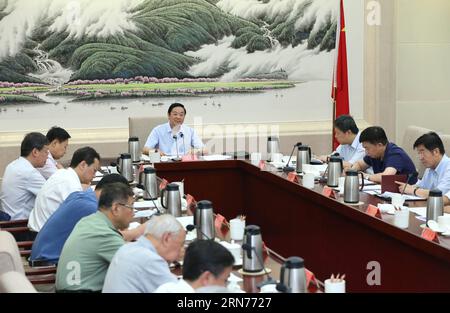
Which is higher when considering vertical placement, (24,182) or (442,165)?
(442,165)

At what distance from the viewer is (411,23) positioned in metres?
8.29

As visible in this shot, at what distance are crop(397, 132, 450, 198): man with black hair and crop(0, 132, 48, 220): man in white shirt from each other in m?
2.32

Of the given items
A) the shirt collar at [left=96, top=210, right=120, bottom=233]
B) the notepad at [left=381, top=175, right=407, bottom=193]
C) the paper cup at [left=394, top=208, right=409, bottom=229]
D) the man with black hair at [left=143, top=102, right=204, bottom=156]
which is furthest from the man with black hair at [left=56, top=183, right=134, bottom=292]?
the man with black hair at [left=143, top=102, right=204, bottom=156]

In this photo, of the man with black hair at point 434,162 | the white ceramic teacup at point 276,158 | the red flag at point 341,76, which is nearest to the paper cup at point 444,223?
the man with black hair at point 434,162

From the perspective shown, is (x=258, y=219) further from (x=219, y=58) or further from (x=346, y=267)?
(x=219, y=58)

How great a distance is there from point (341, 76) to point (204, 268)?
558cm

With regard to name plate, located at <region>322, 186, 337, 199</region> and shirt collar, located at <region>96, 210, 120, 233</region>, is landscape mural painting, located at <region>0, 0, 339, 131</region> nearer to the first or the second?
name plate, located at <region>322, 186, 337, 199</region>

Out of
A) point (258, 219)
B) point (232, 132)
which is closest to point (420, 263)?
point (258, 219)

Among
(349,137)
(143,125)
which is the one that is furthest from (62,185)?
(143,125)

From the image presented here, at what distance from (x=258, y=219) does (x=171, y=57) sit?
96.9 inches

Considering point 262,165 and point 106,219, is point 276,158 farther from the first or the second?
point 106,219

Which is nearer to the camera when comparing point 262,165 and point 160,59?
point 262,165

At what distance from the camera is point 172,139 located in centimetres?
701

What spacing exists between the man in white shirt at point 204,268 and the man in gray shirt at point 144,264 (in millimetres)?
307
